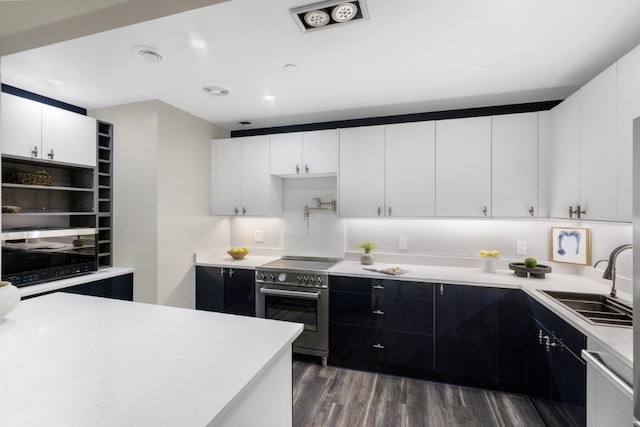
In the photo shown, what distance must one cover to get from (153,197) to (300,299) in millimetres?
1704

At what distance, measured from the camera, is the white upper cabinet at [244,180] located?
3436 mm

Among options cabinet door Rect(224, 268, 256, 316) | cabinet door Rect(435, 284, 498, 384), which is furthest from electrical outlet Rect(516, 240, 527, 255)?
cabinet door Rect(224, 268, 256, 316)

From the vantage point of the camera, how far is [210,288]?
10.8 feet

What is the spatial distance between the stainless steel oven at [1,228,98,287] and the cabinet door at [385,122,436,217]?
2784 mm

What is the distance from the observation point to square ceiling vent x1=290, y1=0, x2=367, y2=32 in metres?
1.50

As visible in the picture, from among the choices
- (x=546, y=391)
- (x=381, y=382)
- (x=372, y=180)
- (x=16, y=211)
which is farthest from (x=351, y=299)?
(x=16, y=211)

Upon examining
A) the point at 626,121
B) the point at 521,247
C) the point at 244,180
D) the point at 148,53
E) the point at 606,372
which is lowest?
the point at 606,372

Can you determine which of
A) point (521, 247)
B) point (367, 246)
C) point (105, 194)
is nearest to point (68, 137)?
point (105, 194)

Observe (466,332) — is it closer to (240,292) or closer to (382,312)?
(382,312)

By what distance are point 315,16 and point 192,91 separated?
1.49 m

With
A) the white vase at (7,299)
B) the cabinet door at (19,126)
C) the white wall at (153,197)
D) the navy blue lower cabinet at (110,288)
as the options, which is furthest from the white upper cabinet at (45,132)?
the white vase at (7,299)

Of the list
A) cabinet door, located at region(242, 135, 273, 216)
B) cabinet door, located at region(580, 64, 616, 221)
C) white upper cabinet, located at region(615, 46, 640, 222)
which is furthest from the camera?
cabinet door, located at region(242, 135, 273, 216)

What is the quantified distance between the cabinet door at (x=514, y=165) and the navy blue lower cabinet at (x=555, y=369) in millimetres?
850

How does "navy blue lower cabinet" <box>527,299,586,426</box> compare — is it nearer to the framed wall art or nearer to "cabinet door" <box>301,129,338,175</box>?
the framed wall art
